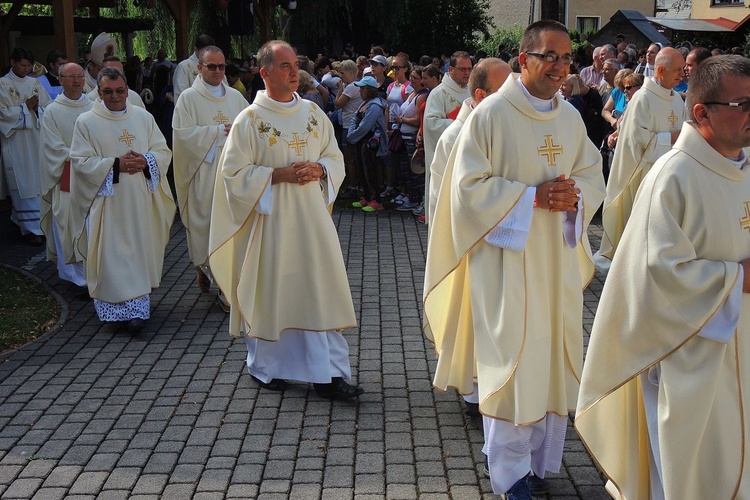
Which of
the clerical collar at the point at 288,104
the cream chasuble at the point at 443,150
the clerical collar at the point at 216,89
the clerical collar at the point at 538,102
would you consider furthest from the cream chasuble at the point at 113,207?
the clerical collar at the point at 538,102

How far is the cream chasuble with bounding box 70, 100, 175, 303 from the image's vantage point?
7480 mm

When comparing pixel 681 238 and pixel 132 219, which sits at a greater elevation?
pixel 681 238

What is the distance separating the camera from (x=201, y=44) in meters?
10.4

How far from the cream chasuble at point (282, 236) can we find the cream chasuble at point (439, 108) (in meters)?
4.46

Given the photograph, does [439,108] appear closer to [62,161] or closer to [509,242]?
[62,161]

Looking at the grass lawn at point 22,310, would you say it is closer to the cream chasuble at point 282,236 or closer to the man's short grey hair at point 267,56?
the cream chasuble at point 282,236

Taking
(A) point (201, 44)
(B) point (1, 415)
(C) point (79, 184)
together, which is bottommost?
(B) point (1, 415)

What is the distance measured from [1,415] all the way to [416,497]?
282cm

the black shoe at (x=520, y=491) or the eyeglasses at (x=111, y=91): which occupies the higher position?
the eyeglasses at (x=111, y=91)

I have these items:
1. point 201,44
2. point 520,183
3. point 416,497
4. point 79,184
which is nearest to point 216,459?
point 416,497

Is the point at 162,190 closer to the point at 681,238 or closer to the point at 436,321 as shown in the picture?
the point at 436,321

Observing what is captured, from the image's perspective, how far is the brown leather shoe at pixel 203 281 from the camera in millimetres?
8609

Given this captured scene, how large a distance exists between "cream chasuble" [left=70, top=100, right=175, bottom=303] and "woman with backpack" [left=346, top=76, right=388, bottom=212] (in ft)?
16.5

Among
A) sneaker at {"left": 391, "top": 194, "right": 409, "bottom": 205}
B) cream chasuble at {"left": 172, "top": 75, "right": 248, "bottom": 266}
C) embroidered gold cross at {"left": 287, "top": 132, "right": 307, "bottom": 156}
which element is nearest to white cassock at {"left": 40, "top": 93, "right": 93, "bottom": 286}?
cream chasuble at {"left": 172, "top": 75, "right": 248, "bottom": 266}
